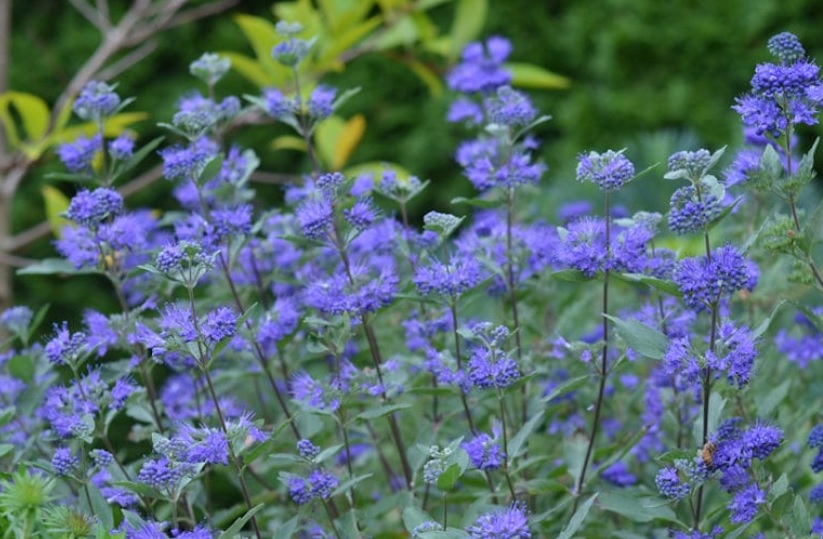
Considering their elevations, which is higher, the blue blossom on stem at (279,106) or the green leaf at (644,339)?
the blue blossom on stem at (279,106)

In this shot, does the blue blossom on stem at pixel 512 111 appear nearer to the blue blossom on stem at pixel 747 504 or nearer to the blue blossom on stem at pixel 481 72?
the blue blossom on stem at pixel 481 72

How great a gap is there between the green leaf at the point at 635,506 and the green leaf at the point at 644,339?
0.69ft

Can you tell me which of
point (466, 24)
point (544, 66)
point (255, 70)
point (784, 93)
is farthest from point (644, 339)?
point (544, 66)

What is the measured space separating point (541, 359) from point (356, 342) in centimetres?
40

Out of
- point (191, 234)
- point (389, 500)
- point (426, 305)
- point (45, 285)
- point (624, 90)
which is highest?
point (191, 234)

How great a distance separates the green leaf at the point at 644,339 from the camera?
1479 mm

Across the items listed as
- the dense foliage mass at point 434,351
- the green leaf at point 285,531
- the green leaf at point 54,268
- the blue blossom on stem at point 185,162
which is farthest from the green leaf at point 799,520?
the green leaf at point 54,268

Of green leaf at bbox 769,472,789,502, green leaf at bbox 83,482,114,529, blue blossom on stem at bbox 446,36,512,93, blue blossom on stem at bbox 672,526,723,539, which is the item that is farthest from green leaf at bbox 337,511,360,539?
blue blossom on stem at bbox 446,36,512,93

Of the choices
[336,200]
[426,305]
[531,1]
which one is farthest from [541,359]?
[531,1]

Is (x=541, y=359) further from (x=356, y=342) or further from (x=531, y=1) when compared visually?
(x=531, y=1)

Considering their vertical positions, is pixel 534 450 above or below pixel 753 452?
below

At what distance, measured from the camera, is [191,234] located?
178cm

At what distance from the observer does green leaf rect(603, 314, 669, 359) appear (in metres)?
1.48

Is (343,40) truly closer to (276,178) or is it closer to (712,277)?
(276,178)
